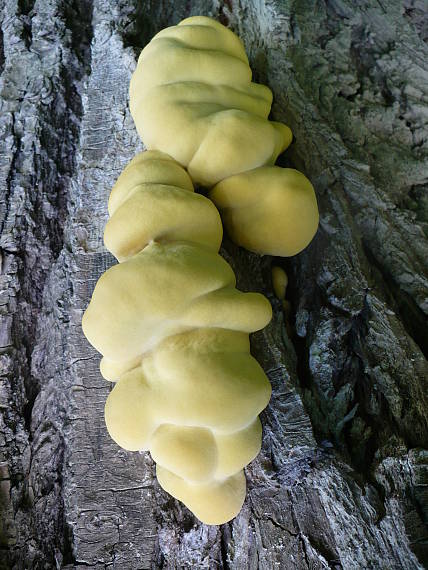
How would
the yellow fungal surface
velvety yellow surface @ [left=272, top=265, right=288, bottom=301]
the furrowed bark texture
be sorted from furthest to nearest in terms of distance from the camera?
velvety yellow surface @ [left=272, top=265, right=288, bottom=301] → the furrowed bark texture → the yellow fungal surface

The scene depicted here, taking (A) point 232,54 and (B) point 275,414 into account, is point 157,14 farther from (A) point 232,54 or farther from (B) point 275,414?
(B) point 275,414

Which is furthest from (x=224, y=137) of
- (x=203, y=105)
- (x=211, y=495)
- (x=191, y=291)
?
(x=211, y=495)

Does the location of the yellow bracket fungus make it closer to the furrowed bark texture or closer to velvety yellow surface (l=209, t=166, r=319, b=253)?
velvety yellow surface (l=209, t=166, r=319, b=253)

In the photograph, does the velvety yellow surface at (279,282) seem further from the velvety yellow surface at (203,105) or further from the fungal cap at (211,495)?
the fungal cap at (211,495)

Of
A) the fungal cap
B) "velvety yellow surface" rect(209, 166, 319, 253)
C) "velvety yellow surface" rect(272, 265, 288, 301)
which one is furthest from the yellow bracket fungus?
the fungal cap

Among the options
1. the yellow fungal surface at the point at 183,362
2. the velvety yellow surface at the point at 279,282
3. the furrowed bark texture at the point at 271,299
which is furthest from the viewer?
the velvety yellow surface at the point at 279,282

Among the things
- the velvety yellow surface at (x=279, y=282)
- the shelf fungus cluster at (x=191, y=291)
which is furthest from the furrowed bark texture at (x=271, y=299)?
the shelf fungus cluster at (x=191, y=291)

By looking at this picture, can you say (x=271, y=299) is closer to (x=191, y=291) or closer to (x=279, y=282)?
(x=279, y=282)
